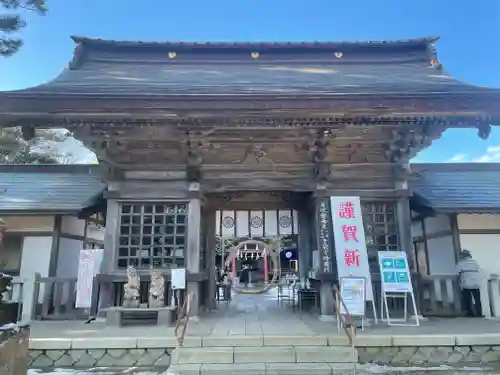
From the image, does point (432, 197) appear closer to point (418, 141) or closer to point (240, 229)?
point (418, 141)

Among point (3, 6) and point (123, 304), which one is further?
point (3, 6)

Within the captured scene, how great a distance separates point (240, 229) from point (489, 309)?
23.1 ft

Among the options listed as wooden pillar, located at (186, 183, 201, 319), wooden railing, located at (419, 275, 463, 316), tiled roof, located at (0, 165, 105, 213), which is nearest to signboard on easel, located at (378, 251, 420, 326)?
wooden railing, located at (419, 275, 463, 316)

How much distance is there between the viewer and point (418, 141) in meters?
7.11

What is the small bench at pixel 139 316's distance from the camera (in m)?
6.40

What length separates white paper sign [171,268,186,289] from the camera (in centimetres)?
695

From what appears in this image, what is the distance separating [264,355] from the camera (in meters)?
4.80

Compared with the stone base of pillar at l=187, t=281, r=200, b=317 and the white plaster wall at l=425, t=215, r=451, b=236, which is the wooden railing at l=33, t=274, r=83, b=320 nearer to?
the stone base of pillar at l=187, t=281, r=200, b=317

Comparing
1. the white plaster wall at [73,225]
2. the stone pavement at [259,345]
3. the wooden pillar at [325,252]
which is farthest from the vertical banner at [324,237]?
the white plaster wall at [73,225]

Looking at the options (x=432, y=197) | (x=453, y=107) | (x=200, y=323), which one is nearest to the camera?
(x=453, y=107)

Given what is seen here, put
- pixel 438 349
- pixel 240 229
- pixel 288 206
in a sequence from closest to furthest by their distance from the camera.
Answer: pixel 438 349
pixel 288 206
pixel 240 229

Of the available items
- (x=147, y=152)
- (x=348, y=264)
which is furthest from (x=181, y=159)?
(x=348, y=264)

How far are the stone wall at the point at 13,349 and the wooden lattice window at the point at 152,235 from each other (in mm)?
3789

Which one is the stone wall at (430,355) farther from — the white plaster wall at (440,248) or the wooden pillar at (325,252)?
the white plaster wall at (440,248)
